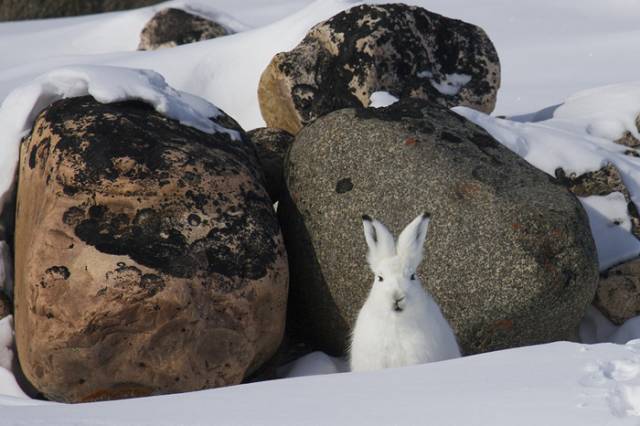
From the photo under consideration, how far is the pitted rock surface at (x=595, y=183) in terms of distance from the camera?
6.58 meters

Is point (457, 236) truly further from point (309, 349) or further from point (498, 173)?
point (309, 349)

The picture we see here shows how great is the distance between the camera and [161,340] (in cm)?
496

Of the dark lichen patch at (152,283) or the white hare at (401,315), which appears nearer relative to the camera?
the white hare at (401,315)

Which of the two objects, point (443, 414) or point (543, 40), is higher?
point (443, 414)

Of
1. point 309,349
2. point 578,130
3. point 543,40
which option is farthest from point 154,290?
point 543,40

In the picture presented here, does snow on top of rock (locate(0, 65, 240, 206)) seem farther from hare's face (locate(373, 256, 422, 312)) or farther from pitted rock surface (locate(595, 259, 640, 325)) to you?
pitted rock surface (locate(595, 259, 640, 325))

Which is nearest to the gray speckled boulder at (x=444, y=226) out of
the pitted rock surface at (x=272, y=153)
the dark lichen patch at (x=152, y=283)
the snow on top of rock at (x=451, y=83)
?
the pitted rock surface at (x=272, y=153)

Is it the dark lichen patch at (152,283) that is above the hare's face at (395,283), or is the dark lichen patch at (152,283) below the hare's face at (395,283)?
below

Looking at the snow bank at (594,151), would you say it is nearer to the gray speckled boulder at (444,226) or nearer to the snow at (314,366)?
the gray speckled boulder at (444,226)

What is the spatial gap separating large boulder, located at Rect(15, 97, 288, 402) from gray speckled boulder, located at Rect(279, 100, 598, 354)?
0.35 m

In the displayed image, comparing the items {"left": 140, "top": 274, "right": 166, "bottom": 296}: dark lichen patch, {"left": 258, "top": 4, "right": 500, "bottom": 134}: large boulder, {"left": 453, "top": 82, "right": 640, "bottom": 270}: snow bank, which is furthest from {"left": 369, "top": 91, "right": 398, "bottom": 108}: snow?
{"left": 140, "top": 274, "right": 166, "bottom": 296}: dark lichen patch

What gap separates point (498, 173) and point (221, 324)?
179 cm

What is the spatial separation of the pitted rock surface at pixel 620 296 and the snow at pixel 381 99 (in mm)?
1837

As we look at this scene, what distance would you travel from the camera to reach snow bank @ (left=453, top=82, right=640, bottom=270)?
6383 millimetres
